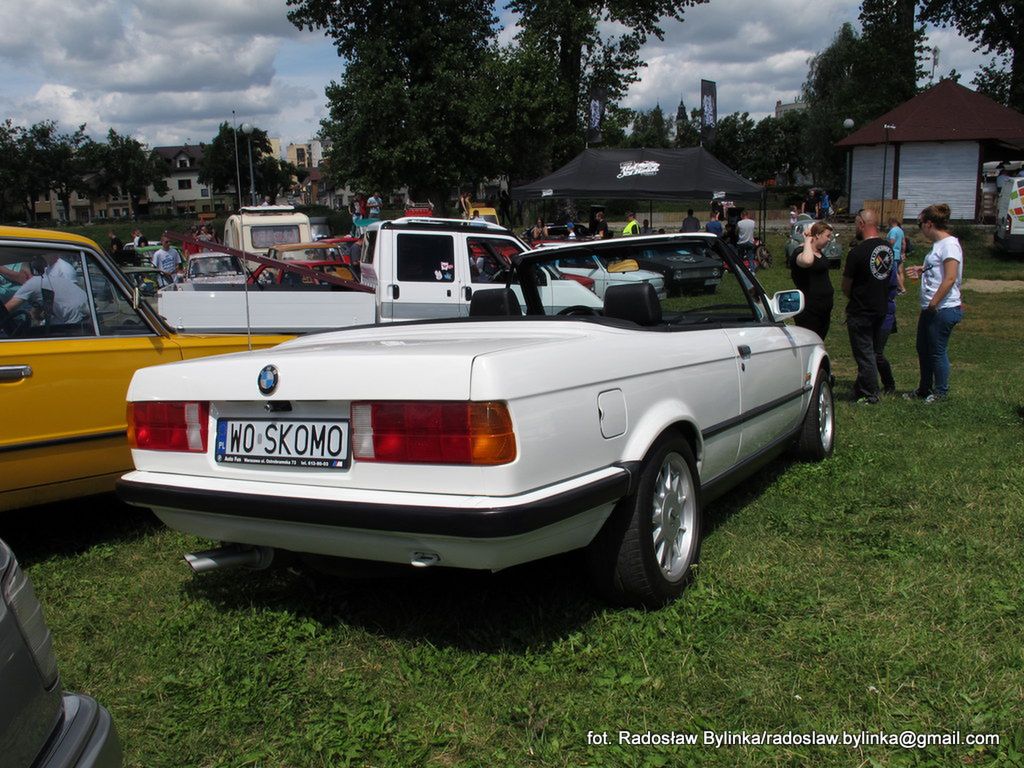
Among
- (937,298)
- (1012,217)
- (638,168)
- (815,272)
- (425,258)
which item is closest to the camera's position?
(937,298)

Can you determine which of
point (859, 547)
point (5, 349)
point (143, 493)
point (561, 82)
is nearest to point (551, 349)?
point (143, 493)

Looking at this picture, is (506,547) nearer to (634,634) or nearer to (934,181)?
(634,634)

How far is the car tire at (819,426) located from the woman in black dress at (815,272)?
188 cm

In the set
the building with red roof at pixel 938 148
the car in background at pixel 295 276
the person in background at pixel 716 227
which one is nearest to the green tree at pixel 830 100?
the building with red roof at pixel 938 148

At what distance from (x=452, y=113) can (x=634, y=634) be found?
30.4 m

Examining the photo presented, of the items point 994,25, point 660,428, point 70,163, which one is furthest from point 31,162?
point 660,428

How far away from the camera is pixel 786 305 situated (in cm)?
520

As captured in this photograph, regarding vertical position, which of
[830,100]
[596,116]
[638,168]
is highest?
[830,100]

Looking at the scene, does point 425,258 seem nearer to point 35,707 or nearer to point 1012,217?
point 35,707

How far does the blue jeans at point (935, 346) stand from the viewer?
749 cm

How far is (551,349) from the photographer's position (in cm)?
308

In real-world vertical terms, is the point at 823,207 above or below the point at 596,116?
below

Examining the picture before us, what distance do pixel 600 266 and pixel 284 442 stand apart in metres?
2.37

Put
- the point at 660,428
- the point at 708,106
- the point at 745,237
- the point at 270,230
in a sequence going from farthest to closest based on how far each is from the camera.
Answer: the point at 708,106 < the point at 745,237 < the point at 270,230 < the point at 660,428
